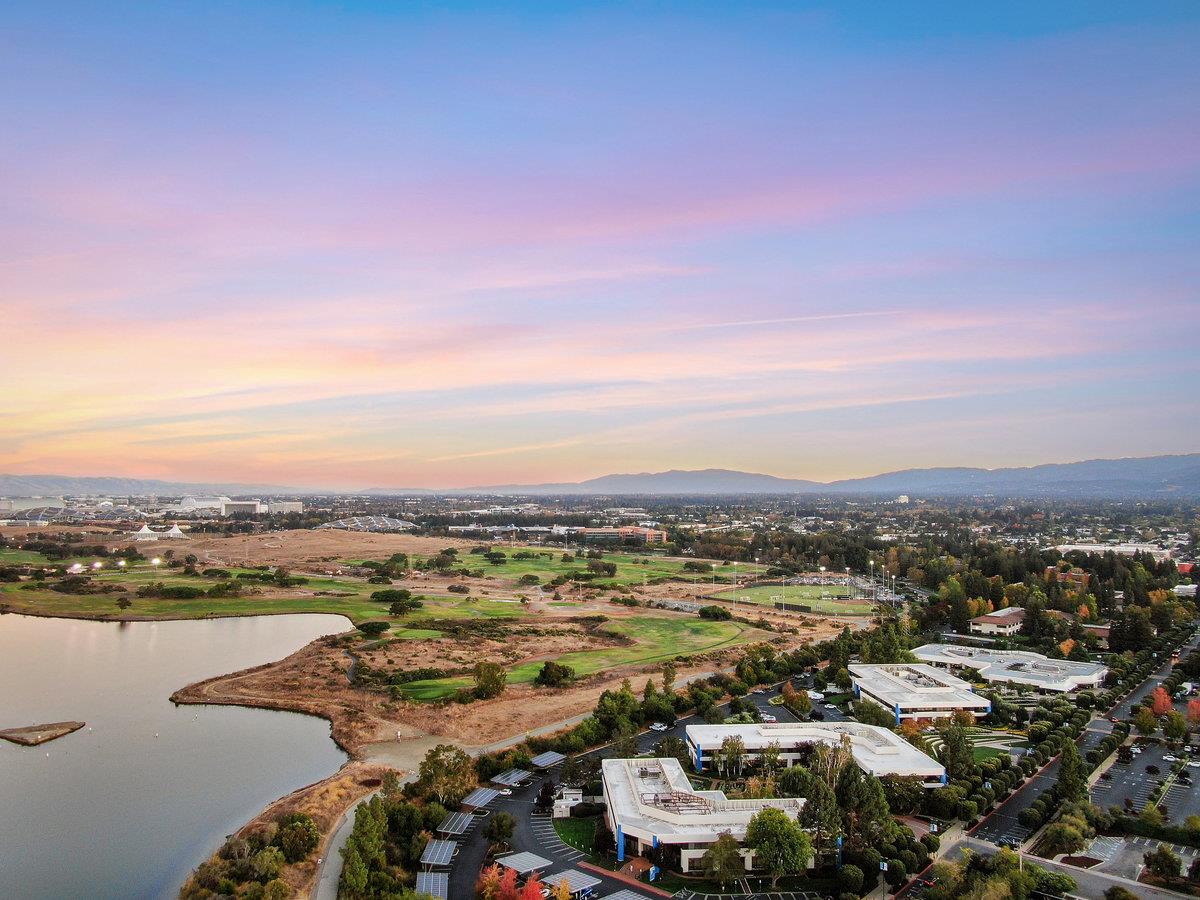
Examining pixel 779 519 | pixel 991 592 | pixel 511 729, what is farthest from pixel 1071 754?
pixel 779 519

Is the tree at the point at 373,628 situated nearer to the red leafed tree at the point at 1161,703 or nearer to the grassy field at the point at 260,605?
the grassy field at the point at 260,605

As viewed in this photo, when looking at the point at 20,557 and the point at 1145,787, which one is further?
the point at 20,557

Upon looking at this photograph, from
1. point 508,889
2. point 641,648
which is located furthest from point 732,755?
point 641,648

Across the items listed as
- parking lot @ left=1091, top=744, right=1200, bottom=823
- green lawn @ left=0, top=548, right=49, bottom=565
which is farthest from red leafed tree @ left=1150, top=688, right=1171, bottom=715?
green lawn @ left=0, top=548, right=49, bottom=565

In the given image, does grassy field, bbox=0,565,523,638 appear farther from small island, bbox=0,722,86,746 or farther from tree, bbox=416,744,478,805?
tree, bbox=416,744,478,805

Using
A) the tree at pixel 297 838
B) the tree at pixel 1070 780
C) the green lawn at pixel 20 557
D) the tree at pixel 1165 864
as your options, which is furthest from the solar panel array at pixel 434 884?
the green lawn at pixel 20 557

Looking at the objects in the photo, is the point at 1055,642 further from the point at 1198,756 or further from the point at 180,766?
the point at 180,766

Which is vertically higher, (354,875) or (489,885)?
(354,875)

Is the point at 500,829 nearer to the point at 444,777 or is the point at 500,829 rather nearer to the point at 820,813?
the point at 444,777
